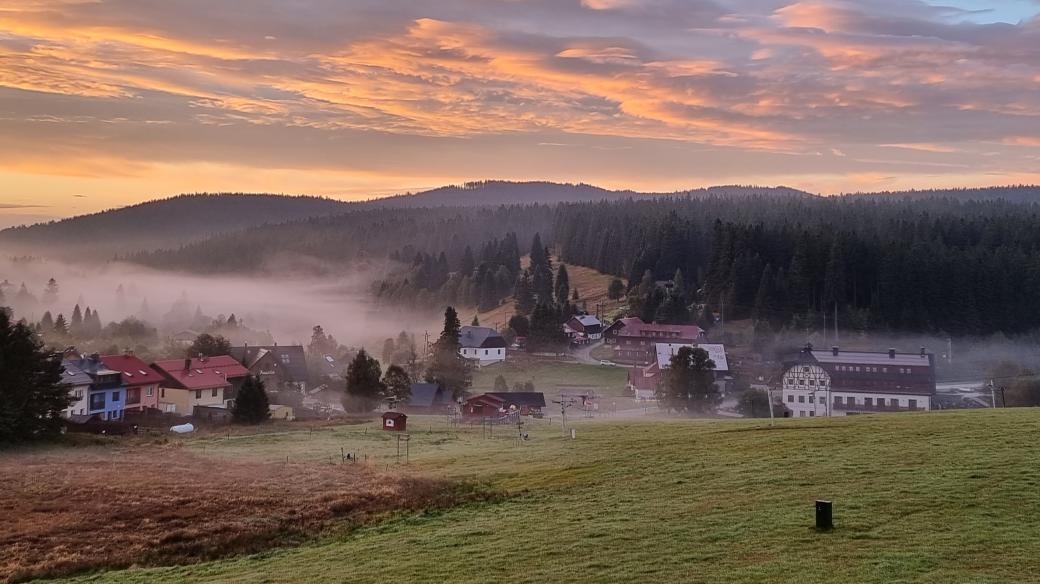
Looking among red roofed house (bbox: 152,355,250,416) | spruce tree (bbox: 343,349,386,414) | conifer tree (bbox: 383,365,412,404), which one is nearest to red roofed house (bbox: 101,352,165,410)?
red roofed house (bbox: 152,355,250,416)

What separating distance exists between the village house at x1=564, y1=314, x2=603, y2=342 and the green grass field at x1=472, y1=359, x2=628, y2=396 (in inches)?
791

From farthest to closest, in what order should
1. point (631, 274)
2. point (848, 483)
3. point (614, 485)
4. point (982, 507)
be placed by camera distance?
point (631, 274) → point (614, 485) → point (848, 483) → point (982, 507)

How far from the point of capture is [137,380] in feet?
295

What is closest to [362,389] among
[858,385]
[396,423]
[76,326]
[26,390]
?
[396,423]

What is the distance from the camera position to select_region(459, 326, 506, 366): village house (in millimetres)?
133625

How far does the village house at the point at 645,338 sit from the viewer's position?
130m

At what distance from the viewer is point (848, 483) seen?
28906 millimetres

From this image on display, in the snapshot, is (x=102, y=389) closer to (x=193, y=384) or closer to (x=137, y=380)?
(x=137, y=380)

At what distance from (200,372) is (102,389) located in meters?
13.3

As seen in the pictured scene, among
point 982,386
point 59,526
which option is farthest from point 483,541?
point 982,386

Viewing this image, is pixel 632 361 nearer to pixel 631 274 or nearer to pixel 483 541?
pixel 631 274

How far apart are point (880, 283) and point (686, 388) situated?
221 ft

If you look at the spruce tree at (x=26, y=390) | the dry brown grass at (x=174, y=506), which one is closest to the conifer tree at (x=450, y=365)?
the spruce tree at (x=26, y=390)

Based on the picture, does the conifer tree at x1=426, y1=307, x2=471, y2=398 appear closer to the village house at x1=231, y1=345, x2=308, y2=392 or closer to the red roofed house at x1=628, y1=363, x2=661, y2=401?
the village house at x1=231, y1=345, x2=308, y2=392
